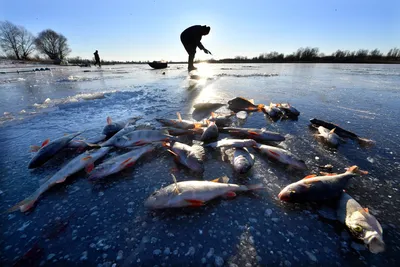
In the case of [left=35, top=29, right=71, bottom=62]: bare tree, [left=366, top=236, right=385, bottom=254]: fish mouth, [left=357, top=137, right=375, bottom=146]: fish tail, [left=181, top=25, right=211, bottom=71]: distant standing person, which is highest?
[left=35, top=29, right=71, bottom=62]: bare tree

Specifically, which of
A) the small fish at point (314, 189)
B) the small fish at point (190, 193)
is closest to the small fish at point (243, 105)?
the small fish at point (314, 189)

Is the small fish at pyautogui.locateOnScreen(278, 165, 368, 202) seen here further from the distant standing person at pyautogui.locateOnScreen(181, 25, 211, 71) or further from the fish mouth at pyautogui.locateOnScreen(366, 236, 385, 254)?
the distant standing person at pyautogui.locateOnScreen(181, 25, 211, 71)

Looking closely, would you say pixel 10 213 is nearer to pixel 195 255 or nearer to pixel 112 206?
pixel 112 206

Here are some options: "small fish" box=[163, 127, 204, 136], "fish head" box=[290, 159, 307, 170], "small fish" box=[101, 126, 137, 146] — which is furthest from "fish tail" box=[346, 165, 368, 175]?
"small fish" box=[101, 126, 137, 146]

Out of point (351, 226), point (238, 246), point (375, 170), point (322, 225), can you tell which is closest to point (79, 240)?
point (238, 246)

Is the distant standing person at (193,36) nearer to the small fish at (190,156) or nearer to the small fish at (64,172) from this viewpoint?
the small fish at (190,156)

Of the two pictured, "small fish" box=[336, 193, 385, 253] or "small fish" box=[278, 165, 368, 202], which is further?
"small fish" box=[278, 165, 368, 202]

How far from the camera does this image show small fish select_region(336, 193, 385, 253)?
5.94 feet

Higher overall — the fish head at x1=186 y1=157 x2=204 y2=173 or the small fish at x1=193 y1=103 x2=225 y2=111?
the small fish at x1=193 y1=103 x2=225 y2=111

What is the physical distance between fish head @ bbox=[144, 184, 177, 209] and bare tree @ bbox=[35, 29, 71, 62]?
87514mm

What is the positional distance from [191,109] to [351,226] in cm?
543

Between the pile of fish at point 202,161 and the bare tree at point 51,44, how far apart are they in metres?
85.5

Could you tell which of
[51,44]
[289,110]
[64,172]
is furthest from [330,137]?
[51,44]

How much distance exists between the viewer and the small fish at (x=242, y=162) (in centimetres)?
292
